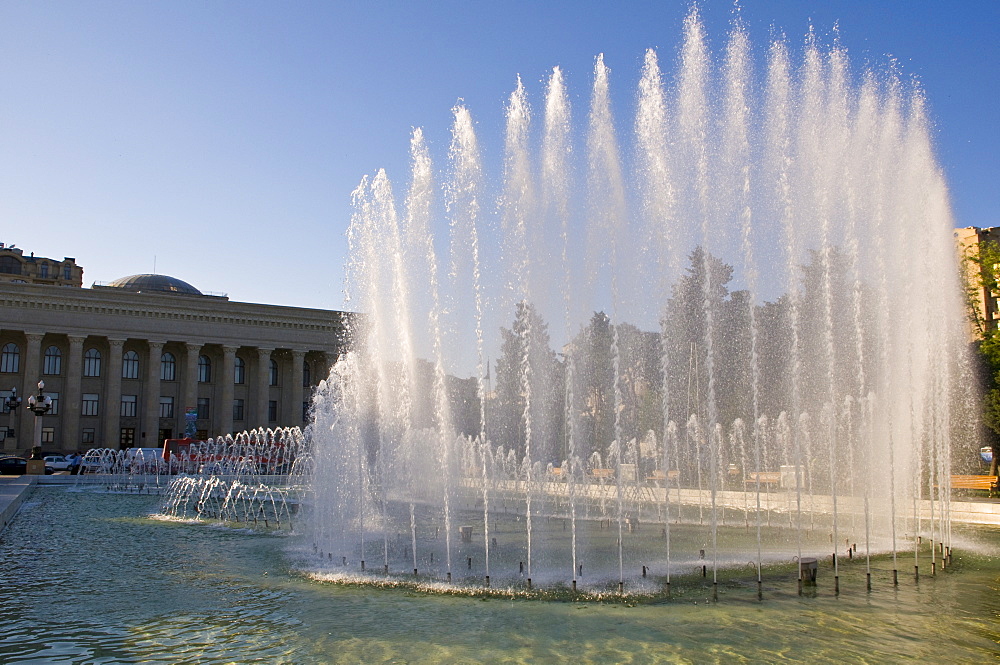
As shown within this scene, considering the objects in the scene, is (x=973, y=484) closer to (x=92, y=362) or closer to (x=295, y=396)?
(x=295, y=396)

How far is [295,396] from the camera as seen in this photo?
5347 cm

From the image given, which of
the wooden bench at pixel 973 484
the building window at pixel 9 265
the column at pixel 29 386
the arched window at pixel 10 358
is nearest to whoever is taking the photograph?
the wooden bench at pixel 973 484

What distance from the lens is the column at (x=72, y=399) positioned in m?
45.9

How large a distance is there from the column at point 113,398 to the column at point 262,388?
326 inches

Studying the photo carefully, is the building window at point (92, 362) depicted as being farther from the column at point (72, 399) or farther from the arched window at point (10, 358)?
the arched window at point (10, 358)

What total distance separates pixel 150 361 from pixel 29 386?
21.8 feet

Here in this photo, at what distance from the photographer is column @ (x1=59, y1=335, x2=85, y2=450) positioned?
45.9 meters

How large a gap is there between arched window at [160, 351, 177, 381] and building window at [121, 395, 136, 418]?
91.7 inches

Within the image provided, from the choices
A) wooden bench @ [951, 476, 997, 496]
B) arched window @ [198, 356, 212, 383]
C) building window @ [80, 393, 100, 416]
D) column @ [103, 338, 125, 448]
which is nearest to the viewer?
wooden bench @ [951, 476, 997, 496]

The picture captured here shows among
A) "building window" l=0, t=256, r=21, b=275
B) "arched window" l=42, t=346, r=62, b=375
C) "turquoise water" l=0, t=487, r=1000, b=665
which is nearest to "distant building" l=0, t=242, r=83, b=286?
"building window" l=0, t=256, r=21, b=275

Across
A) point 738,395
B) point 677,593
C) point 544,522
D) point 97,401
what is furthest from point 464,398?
point 677,593

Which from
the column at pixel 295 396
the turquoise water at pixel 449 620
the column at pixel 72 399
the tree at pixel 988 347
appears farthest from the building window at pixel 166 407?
the tree at pixel 988 347

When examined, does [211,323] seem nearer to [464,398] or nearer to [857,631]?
[464,398]

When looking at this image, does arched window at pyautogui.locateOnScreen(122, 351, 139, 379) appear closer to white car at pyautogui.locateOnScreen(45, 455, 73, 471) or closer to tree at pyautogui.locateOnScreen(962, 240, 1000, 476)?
white car at pyautogui.locateOnScreen(45, 455, 73, 471)
